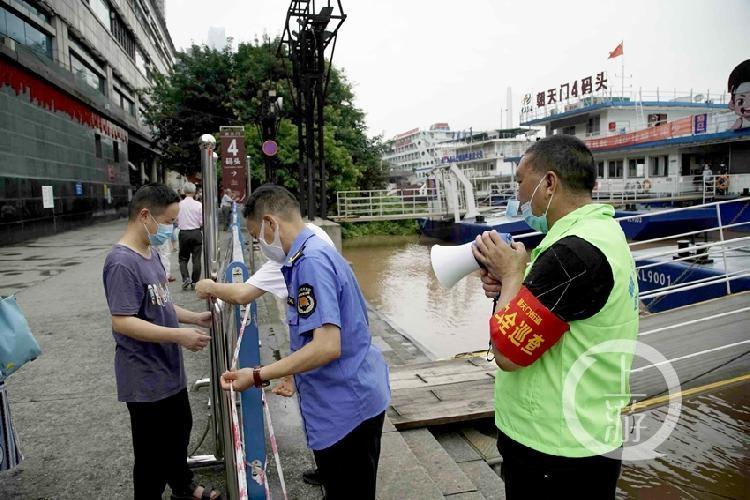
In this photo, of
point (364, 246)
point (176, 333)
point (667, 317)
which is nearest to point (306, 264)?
point (176, 333)

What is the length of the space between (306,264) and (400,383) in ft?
9.14

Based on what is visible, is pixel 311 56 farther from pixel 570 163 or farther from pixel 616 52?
pixel 616 52

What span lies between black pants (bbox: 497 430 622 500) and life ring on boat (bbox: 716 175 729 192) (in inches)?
971

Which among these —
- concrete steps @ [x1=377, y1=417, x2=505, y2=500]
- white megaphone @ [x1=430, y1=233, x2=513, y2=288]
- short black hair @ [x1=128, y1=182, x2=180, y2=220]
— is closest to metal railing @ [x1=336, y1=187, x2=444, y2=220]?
concrete steps @ [x1=377, y1=417, x2=505, y2=500]

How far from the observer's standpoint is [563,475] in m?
1.54

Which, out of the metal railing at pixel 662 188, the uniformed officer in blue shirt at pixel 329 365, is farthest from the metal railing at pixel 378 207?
the uniformed officer in blue shirt at pixel 329 365

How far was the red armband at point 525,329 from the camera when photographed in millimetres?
1412

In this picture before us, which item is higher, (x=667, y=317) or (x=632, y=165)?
(x=632, y=165)

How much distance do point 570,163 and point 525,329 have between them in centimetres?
56

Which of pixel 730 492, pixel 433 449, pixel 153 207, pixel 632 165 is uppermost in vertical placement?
pixel 632 165

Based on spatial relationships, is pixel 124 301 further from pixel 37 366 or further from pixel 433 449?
pixel 37 366

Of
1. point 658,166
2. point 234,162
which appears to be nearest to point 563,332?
point 234,162

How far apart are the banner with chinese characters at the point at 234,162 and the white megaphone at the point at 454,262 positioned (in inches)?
326

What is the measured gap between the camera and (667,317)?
535 centimetres
